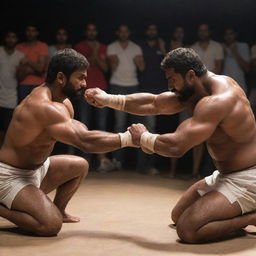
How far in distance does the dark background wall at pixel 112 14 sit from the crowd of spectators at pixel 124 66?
97 centimetres

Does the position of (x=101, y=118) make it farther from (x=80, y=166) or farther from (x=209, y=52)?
(x=80, y=166)

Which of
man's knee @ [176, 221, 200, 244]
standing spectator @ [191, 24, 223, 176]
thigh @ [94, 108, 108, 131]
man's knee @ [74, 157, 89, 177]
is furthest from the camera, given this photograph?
thigh @ [94, 108, 108, 131]

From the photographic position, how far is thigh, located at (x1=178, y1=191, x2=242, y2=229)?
3.36m

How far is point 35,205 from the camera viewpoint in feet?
11.4

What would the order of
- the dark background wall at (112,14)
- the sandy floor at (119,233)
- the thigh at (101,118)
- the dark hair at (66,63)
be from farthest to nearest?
1. the dark background wall at (112,14)
2. the thigh at (101,118)
3. the dark hair at (66,63)
4. the sandy floor at (119,233)

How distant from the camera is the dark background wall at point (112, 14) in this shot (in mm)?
7148

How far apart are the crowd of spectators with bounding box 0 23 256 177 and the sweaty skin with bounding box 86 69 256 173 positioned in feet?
7.91

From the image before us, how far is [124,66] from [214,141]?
9.50 feet

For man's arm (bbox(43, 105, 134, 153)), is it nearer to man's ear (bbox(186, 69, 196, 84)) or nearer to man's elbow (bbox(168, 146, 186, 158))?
man's elbow (bbox(168, 146, 186, 158))

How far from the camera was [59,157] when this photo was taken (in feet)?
13.2

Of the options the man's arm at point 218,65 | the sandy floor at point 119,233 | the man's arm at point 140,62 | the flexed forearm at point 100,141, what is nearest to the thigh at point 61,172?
the sandy floor at point 119,233

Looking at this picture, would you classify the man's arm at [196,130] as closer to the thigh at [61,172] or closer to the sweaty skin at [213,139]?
the sweaty skin at [213,139]

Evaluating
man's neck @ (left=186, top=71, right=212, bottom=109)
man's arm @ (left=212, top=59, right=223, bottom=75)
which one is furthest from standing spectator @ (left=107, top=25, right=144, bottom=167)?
man's neck @ (left=186, top=71, right=212, bottom=109)

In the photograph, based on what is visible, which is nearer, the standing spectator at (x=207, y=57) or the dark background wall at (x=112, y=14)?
the standing spectator at (x=207, y=57)
